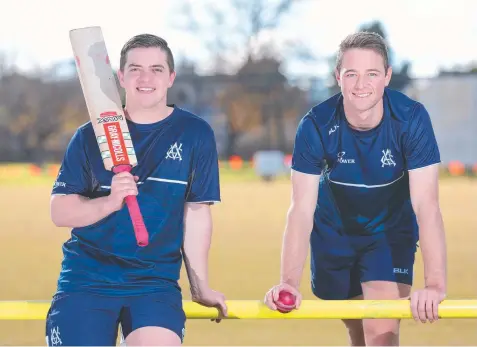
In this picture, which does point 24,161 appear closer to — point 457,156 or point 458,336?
point 457,156

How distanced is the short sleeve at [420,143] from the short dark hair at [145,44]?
102 centimetres

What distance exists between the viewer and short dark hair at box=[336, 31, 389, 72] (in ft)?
11.5

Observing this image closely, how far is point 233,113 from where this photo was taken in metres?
37.2

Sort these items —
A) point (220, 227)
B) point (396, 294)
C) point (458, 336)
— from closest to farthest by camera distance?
point (396, 294) → point (458, 336) → point (220, 227)

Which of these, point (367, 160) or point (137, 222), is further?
point (367, 160)

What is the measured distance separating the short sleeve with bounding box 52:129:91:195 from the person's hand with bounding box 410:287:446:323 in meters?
1.27

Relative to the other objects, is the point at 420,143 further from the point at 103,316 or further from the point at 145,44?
the point at 103,316

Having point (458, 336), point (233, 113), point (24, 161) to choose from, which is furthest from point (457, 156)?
point (458, 336)

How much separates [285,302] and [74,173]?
909mm

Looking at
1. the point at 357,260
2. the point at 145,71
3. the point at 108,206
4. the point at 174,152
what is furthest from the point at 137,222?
the point at 357,260

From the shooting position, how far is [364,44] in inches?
138

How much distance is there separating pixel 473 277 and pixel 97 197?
6.33 meters

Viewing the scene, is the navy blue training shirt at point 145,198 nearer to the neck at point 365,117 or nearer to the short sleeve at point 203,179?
the short sleeve at point 203,179

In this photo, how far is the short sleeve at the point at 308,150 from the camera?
12.0 feet
